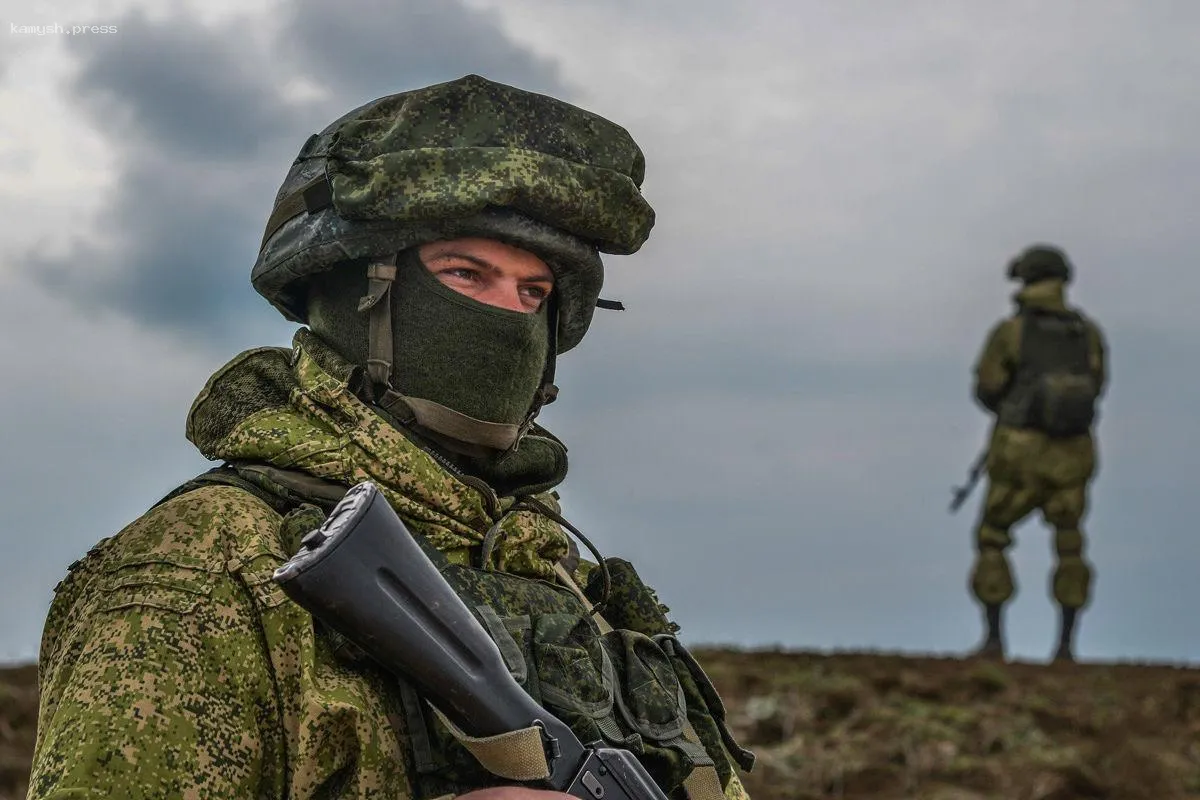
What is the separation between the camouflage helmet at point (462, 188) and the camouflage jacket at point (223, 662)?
428 mm

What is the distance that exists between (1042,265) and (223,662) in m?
12.3

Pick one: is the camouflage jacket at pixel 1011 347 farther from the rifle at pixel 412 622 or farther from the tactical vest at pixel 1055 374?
the rifle at pixel 412 622

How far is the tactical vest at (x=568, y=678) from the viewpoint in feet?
9.89

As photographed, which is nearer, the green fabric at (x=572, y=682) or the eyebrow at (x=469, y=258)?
the green fabric at (x=572, y=682)

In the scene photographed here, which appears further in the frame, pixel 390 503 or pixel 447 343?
pixel 447 343

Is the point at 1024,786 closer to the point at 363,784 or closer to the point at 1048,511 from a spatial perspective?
the point at 1048,511

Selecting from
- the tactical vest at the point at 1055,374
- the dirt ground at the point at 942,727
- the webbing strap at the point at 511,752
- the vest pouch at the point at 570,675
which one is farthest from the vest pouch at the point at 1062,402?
the webbing strap at the point at 511,752

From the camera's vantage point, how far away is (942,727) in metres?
10.2

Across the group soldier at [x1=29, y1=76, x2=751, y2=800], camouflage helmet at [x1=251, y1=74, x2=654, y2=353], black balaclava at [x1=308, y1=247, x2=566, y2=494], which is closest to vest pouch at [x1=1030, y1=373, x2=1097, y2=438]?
soldier at [x1=29, y1=76, x2=751, y2=800]

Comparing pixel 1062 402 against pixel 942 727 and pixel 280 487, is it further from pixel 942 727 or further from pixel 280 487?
pixel 280 487

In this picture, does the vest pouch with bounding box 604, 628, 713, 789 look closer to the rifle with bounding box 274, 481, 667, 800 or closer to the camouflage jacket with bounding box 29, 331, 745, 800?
the rifle with bounding box 274, 481, 667, 800

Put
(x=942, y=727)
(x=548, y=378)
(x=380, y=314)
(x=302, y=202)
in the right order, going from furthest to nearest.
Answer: (x=942, y=727)
(x=548, y=378)
(x=302, y=202)
(x=380, y=314)

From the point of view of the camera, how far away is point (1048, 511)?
14750mm

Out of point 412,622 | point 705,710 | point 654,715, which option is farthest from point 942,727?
point 412,622
